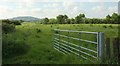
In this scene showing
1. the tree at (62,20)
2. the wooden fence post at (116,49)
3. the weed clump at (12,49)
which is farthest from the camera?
the tree at (62,20)

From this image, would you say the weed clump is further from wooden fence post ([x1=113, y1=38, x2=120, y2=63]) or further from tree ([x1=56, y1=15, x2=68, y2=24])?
tree ([x1=56, y1=15, x2=68, y2=24])

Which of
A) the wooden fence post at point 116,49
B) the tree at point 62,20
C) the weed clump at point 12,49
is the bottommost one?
the weed clump at point 12,49

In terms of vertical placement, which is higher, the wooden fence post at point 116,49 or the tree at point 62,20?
the tree at point 62,20

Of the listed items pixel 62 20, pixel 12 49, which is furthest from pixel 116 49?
pixel 62 20

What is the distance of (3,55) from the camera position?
1062 cm

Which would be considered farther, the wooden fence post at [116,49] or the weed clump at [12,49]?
the weed clump at [12,49]

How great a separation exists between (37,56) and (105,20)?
47236 millimetres

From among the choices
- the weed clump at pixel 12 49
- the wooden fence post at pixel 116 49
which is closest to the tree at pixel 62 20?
the weed clump at pixel 12 49

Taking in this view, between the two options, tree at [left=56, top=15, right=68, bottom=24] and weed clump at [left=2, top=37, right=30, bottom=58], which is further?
tree at [left=56, top=15, right=68, bottom=24]

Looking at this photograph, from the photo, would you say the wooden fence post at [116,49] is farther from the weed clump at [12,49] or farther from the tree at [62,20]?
the tree at [62,20]

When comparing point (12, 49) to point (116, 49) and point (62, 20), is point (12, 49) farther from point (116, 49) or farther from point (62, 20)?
point (62, 20)

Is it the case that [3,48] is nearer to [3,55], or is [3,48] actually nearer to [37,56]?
[3,55]

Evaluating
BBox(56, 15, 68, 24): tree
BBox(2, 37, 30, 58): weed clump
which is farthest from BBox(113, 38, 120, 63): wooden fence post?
BBox(56, 15, 68, 24): tree

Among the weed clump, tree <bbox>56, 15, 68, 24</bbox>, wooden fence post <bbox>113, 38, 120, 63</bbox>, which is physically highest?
tree <bbox>56, 15, 68, 24</bbox>
